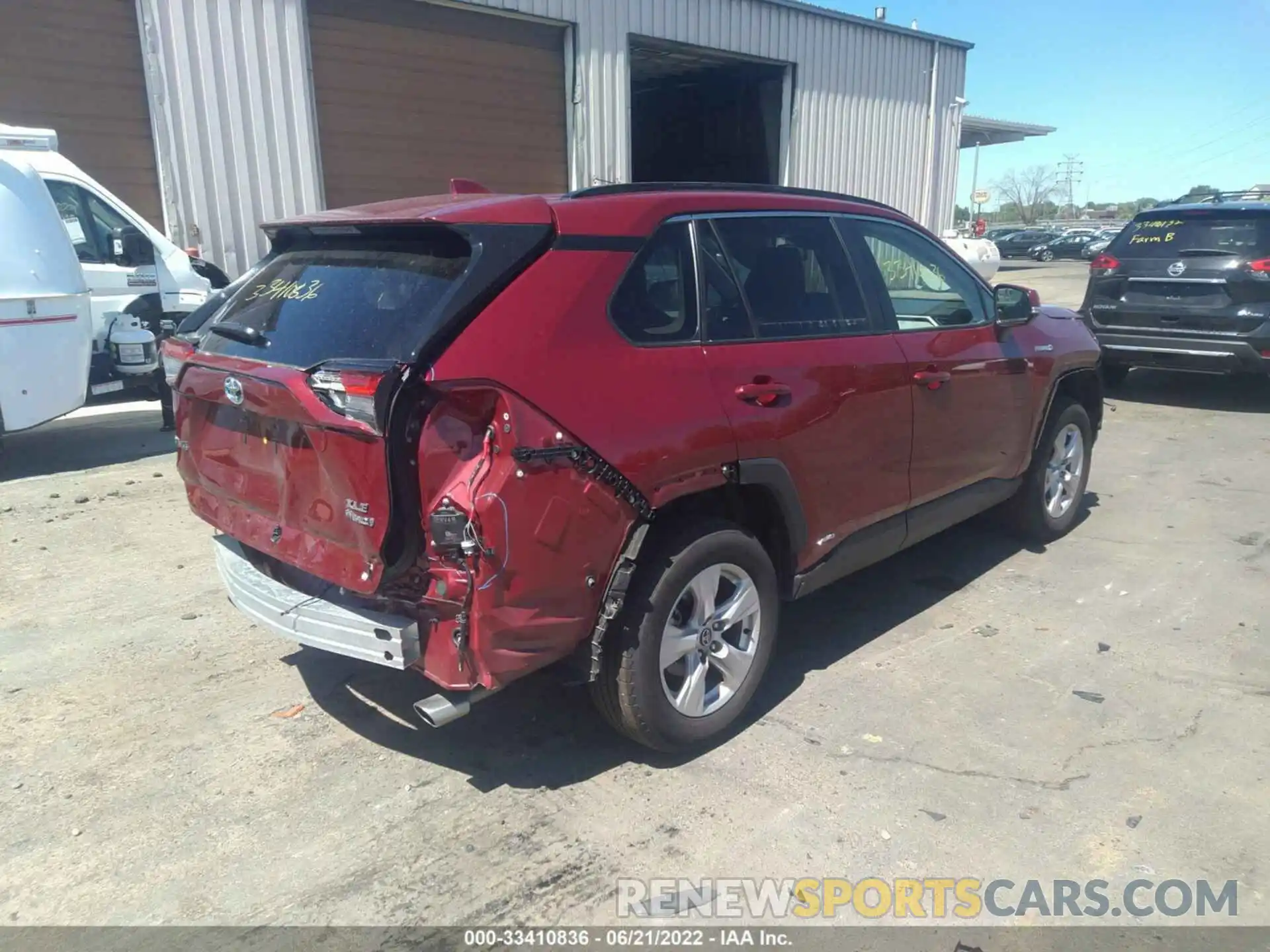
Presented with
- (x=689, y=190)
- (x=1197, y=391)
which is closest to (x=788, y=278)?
(x=689, y=190)

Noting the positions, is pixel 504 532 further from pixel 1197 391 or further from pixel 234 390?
pixel 1197 391

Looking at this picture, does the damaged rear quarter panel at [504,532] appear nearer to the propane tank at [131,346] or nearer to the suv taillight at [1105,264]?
the propane tank at [131,346]

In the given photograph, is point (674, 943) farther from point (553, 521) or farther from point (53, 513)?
point (53, 513)

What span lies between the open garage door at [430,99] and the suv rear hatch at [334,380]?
886 centimetres

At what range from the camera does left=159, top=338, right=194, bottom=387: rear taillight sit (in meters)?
3.43

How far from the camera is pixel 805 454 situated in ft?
11.6

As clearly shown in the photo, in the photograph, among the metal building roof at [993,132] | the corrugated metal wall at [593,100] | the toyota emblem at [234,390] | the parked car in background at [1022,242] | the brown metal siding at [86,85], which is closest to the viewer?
the toyota emblem at [234,390]

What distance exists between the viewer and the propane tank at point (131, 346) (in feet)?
27.1

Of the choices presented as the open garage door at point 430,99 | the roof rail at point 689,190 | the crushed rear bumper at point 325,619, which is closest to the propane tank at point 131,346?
the open garage door at point 430,99

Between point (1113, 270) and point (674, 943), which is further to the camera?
point (1113, 270)

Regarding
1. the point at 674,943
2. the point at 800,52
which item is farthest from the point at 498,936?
the point at 800,52

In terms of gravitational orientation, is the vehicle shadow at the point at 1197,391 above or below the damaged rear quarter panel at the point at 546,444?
below

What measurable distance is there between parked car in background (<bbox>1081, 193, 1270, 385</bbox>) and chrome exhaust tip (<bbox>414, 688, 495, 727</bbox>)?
8409mm

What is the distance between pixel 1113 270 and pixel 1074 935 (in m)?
8.42
